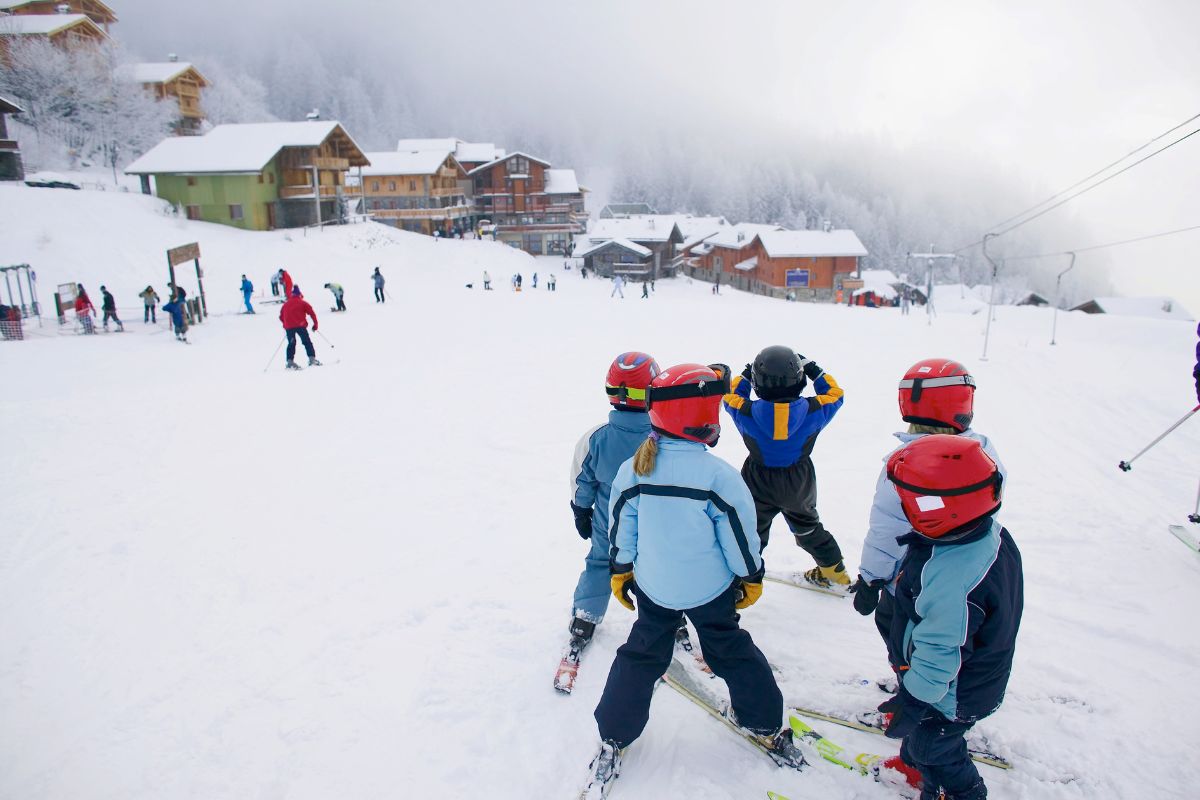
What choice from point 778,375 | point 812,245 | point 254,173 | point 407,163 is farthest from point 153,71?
point 778,375

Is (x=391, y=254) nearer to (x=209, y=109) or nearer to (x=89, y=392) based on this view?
(x=89, y=392)

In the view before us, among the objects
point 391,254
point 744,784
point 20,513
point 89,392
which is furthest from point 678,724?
point 391,254

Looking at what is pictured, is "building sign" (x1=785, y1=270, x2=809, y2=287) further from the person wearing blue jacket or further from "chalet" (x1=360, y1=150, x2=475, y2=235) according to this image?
the person wearing blue jacket

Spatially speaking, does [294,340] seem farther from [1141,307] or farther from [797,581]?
[1141,307]

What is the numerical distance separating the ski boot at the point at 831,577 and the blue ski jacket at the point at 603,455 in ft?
5.64

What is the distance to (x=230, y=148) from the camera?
120 feet

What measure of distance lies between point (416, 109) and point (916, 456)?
148m

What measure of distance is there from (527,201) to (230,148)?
24.7m

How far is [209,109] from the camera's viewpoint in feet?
215

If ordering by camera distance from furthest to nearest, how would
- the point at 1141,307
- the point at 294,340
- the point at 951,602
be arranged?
the point at 1141,307, the point at 294,340, the point at 951,602

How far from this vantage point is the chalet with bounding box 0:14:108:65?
135 ft

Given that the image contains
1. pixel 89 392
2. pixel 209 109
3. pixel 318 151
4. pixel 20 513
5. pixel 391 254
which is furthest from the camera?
pixel 209 109

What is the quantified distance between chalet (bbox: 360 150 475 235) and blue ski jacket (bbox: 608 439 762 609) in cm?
5117

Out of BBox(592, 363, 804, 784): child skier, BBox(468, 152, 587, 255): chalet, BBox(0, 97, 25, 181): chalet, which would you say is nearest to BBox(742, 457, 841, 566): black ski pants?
BBox(592, 363, 804, 784): child skier
